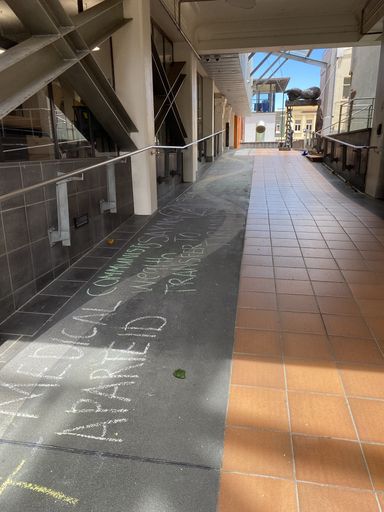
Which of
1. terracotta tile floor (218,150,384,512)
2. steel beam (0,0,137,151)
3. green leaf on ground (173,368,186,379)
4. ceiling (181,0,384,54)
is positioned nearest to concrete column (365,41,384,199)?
ceiling (181,0,384,54)

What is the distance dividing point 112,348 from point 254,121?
3984cm

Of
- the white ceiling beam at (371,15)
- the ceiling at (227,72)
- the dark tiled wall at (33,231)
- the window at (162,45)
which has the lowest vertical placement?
the dark tiled wall at (33,231)

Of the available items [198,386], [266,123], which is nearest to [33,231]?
[198,386]

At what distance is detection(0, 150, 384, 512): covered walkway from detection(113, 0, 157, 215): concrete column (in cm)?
194

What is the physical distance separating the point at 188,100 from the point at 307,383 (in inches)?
300

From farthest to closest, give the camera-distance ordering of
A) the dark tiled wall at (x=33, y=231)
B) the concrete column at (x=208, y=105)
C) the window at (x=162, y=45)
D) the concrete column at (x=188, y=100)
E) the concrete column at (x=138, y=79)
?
the concrete column at (x=208, y=105) < the concrete column at (x=188, y=100) < the window at (x=162, y=45) < the concrete column at (x=138, y=79) < the dark tiled wall at (x=33, y=231)

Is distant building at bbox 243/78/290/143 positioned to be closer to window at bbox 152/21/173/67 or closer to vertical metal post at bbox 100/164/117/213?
window at bbox 152/21/173/67

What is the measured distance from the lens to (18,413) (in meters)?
1.79

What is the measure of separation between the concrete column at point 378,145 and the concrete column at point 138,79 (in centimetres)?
407

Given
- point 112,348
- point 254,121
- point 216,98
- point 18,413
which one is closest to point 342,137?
point 216,98

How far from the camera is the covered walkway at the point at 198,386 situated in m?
1.43

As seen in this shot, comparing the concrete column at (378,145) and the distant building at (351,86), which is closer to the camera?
the concrete column at (378,145)

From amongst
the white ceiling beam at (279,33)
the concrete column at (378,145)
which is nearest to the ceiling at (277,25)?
the white ceiling beam at (279,33)

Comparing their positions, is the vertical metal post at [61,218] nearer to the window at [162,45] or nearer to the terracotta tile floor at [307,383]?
the terracotta tile floor at [307,383]
